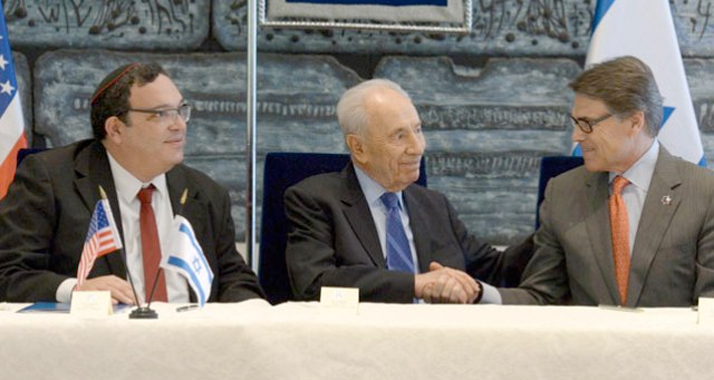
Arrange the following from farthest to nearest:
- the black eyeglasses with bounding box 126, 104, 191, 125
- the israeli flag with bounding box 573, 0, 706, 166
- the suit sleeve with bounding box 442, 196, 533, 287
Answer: the israeli flag with bounding box 573, 0, 706, 166, the suit sleeve with bounding box 442, 196, 533, 287, the black eyeglasses with bounding box 126, 104, 191, 125

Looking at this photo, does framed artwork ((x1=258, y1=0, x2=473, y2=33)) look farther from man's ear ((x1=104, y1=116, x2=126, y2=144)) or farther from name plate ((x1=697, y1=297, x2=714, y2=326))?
name plate ((x1=697, y1=297, x2=714, y2=326))

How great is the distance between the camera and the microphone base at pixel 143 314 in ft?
7.47

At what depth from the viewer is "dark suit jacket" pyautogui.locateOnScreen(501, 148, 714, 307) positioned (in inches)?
119

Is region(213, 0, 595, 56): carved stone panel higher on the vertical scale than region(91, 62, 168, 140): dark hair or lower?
higher

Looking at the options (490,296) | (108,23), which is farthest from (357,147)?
(108,23)

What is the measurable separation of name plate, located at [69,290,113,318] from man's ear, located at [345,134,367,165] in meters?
1.36

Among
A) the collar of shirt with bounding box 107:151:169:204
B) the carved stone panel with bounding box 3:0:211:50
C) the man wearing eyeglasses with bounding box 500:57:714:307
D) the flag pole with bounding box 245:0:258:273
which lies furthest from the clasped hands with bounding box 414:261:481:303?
the carved stone panel with bounding box 3:0:211:50

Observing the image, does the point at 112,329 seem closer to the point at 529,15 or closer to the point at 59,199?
the point at 59,199

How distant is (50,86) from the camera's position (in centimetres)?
455

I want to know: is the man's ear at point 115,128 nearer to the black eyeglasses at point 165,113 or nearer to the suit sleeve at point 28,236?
the black eyeglasses at point 165,113

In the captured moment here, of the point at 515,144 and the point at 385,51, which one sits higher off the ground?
the point at 385,51

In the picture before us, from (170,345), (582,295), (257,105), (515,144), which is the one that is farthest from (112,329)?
(515,144)

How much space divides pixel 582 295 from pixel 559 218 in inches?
9.2

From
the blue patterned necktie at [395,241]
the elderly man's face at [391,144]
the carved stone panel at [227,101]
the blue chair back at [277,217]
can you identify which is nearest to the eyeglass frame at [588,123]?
the elderly man's face at [391,144]
